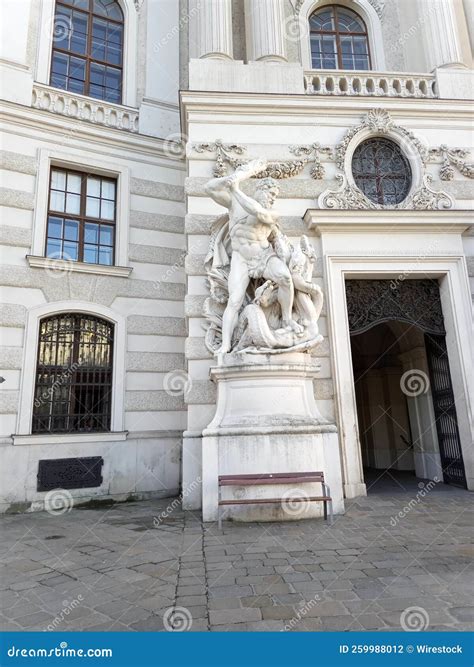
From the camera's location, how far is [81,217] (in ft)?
34.3

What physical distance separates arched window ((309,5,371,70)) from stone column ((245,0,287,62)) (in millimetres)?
1992

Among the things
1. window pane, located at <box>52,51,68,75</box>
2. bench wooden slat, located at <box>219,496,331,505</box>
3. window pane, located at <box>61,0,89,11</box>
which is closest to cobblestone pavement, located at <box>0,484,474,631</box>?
bench wooden slat, located at <box>219,496,331,505</box>

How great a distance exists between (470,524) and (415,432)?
5139 mm

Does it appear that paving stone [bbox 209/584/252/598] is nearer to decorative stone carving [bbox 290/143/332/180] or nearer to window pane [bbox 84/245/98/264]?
window pane [bbox 84/245/98/264]

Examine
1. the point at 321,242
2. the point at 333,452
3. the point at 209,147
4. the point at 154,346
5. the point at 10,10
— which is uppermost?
the point at 10,10

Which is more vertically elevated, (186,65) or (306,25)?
(306,25)

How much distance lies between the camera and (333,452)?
7.04 meters

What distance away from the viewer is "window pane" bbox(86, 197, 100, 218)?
10.6 meters

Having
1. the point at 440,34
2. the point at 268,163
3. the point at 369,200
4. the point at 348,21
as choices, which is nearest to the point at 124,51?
the point at 268,163

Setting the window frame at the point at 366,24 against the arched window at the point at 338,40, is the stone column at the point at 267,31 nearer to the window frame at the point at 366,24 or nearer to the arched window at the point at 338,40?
the window frame at the point at 366,24

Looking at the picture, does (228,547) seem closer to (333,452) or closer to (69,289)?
(333,452)

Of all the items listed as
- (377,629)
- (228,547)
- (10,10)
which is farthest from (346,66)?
(377,629)

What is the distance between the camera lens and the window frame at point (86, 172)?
9672 millimetres

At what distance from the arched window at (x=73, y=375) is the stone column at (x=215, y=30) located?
23.1 feet
